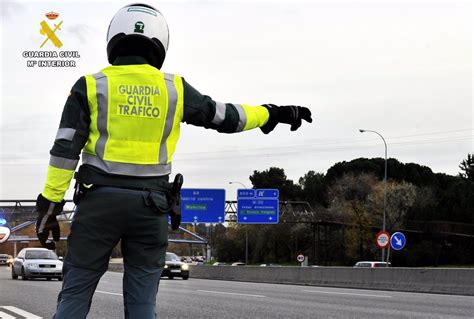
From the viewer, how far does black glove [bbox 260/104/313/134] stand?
4.43 metres

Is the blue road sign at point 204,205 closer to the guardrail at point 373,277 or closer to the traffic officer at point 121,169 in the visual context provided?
the guardrail at point 373,277

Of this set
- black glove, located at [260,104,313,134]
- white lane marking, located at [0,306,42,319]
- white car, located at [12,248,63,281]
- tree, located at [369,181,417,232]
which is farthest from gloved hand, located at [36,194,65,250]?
tree, located at [369,181,417,232]

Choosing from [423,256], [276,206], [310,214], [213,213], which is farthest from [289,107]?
[310,214]

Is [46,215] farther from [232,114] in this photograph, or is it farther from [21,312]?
[21,312]

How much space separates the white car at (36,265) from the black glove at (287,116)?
67.6ft

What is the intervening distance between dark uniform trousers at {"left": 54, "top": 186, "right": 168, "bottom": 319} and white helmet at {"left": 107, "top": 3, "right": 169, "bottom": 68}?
2.56 feet

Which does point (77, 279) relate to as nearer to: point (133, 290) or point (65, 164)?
point (133, 290)

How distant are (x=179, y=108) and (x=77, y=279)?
100cm

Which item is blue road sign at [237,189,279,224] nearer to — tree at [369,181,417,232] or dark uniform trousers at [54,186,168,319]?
tree at [369,181,417,232]

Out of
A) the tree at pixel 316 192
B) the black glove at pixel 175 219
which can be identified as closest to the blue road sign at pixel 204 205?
the black glove at pixel 175 219

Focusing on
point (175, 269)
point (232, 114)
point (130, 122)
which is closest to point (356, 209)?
point (175, 269)

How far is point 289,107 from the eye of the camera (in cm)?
448

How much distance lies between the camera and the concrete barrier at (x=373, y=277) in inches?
776

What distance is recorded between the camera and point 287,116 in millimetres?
4477
